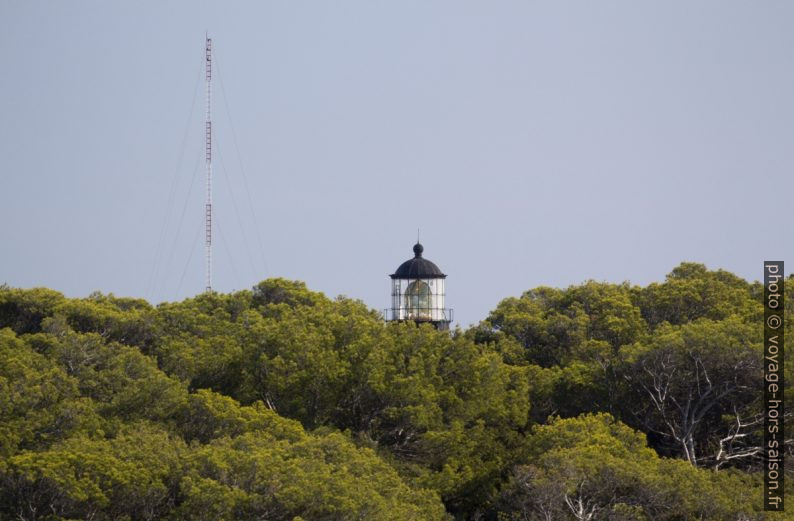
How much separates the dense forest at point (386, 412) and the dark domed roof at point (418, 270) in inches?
149

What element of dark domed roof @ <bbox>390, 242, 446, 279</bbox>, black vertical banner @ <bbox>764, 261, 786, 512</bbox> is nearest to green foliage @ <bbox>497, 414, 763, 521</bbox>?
black vertical banner @ <bbox>764, 261, 786, 512</bbox>

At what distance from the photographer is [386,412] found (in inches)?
1519

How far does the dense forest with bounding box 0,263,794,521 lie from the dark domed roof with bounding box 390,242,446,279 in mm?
3776

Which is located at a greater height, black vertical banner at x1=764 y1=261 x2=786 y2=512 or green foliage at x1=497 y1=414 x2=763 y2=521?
black vertical banner at x1=764 y1=261 x2=786 y2=512

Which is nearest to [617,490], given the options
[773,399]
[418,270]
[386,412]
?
[773,399]

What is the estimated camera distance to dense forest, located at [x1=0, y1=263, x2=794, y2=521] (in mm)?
30906

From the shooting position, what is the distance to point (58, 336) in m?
40.8

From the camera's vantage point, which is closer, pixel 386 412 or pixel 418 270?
pixel 386 412

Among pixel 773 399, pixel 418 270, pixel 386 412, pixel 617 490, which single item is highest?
pixel 418 270

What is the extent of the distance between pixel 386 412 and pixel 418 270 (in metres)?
14.5

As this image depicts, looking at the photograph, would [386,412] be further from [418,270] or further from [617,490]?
[418,270]

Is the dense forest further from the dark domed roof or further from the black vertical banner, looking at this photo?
the dark domed roof

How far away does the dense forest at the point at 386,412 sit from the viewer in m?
30.9

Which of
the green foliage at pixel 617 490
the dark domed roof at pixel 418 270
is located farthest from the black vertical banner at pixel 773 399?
the dark domed roof at pixel 418 270
